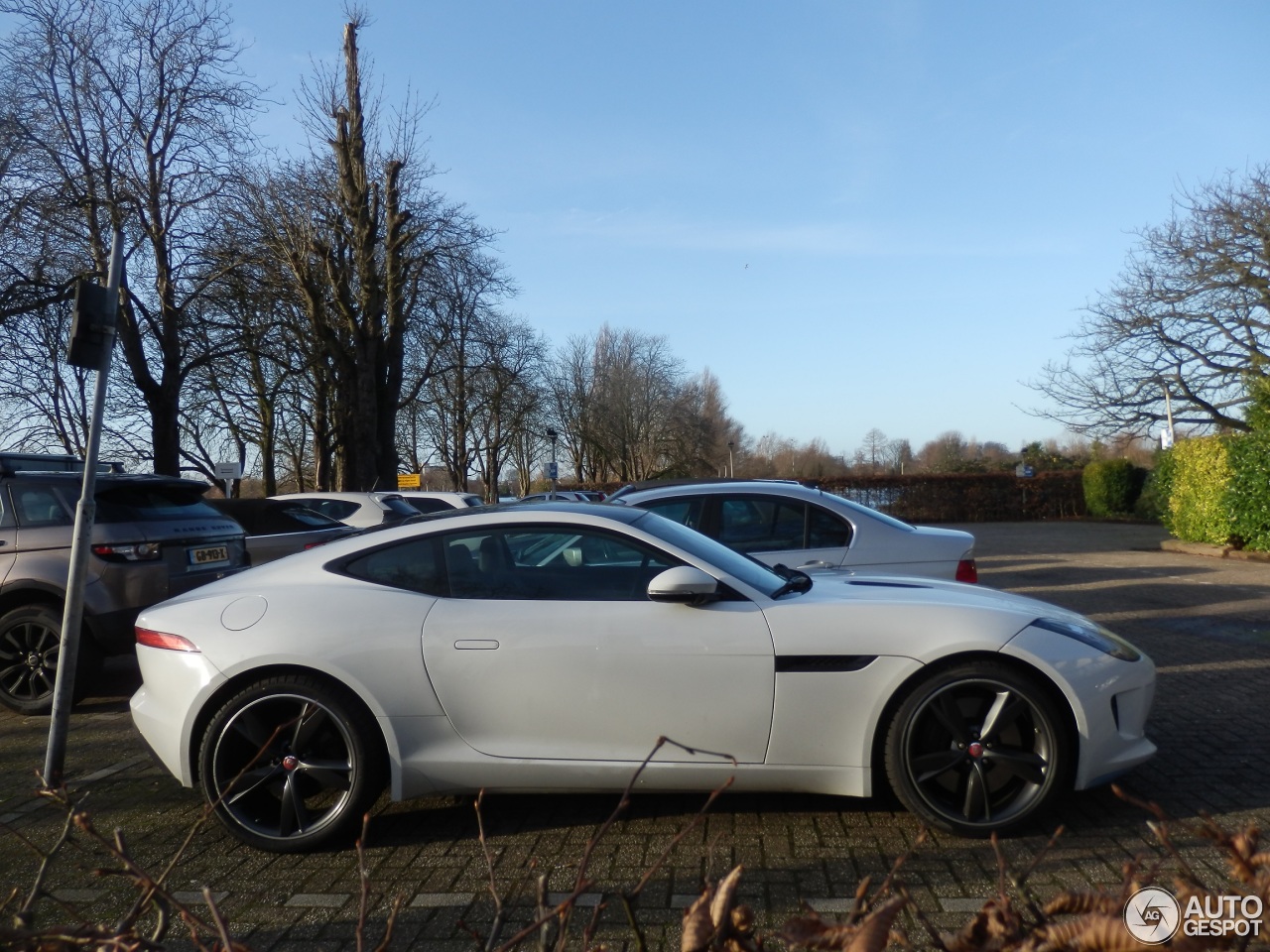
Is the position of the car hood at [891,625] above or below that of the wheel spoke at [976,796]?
above

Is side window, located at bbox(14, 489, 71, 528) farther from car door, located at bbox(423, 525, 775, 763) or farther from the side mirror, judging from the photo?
the side mirror

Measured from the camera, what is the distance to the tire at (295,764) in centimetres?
446

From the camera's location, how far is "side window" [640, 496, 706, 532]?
854cm

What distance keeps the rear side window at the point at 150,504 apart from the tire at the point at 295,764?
4.08 m

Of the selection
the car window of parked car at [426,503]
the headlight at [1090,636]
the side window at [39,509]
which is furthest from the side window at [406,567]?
the car window of parked car at [426,503]

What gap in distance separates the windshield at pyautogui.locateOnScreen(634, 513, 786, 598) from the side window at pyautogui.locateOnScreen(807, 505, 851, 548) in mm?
2884

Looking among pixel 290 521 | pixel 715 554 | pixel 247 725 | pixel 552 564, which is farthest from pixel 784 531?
pixel 290 521

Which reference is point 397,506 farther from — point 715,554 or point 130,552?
point 715,554

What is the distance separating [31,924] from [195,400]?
106ft

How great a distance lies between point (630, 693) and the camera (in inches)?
173

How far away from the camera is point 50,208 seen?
19.6 metres

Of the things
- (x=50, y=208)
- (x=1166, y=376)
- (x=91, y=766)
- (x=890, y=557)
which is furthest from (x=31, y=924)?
(x=1166, y=376)

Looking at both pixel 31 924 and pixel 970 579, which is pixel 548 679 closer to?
pixel 31 924

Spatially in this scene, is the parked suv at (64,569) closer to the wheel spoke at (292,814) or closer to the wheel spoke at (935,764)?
the wheel spoke at (292,814)
